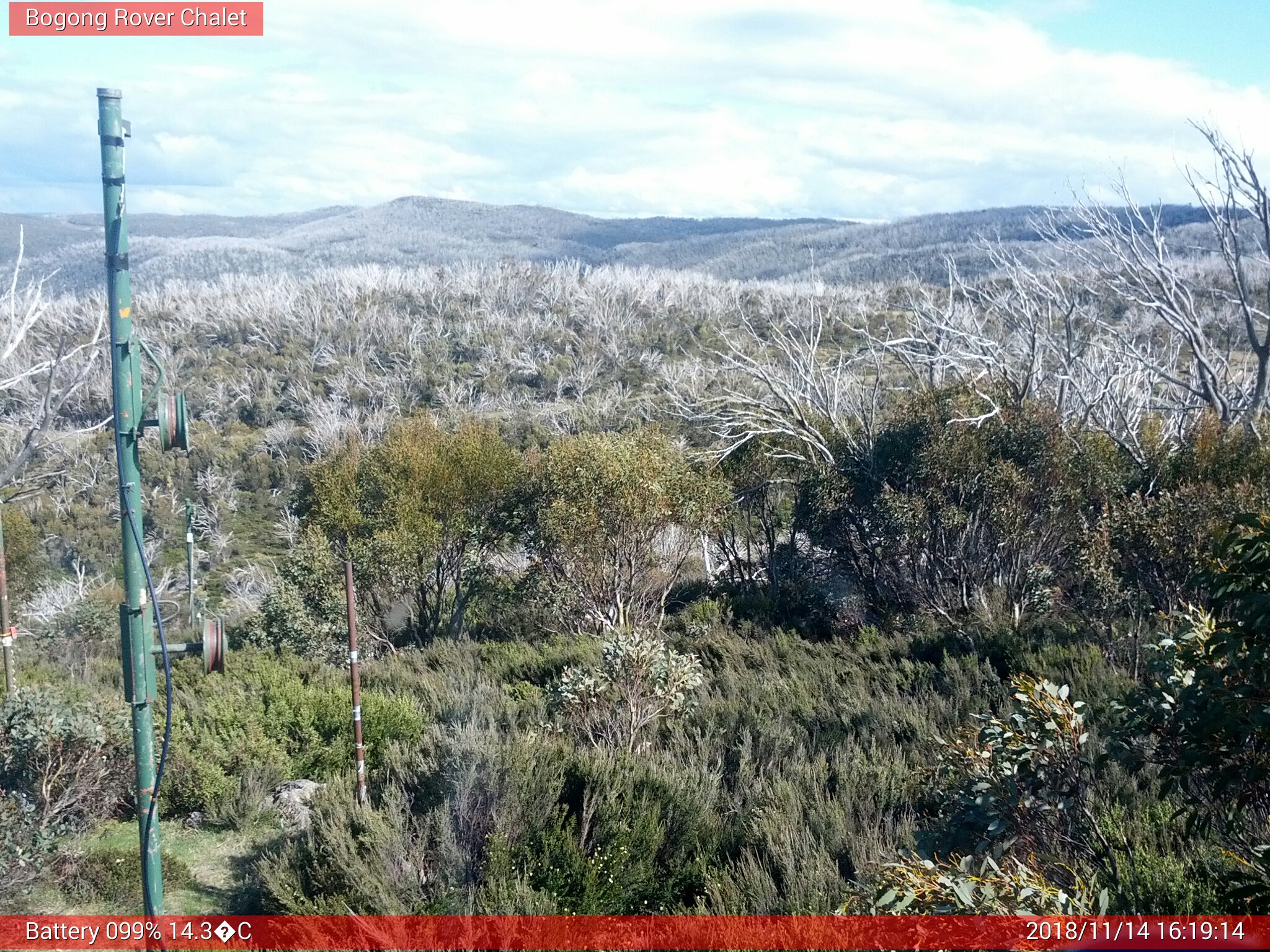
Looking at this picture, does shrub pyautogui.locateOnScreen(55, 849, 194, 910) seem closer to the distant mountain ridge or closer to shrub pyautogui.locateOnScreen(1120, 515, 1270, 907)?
shrub pyautogui.locateOnScreen(1120, 515, 1270, 907)

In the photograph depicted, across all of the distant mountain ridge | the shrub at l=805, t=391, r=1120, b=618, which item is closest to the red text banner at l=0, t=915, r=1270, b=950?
the shrub at l=805, t=391, r=1120, b=618

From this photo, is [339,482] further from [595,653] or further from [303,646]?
[595,653]

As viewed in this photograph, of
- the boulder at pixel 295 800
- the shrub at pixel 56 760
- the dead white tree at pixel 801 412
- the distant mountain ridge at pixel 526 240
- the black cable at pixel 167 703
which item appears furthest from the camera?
the distant mountain ridge at pixel 526 240

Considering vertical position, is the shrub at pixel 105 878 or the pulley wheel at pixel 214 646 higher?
the pulley wheel at pixel 214 646

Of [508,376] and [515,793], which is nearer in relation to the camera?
[515,793]

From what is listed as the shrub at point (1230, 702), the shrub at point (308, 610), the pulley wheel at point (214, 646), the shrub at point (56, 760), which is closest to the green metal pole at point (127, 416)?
the pulley wheel at point (214, 646)

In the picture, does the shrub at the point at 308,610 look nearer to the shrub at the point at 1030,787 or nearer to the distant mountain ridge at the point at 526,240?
the shrub at the point at 1030,787

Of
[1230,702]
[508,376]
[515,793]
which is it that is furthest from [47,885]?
[508,376]
